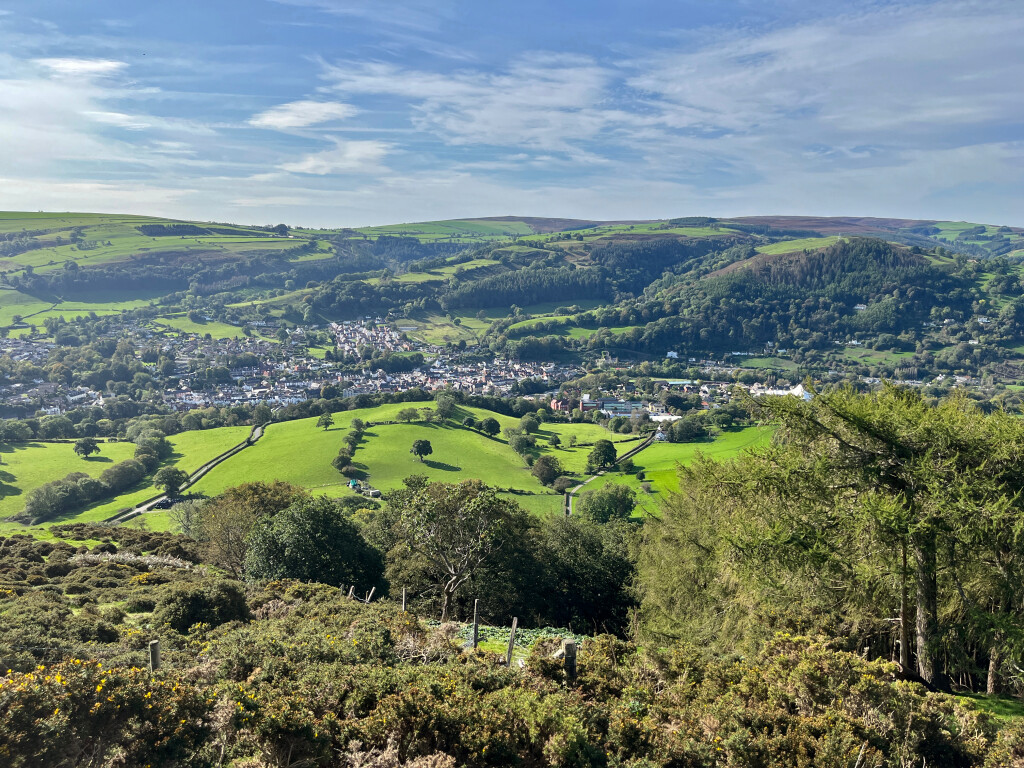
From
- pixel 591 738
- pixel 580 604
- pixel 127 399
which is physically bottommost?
pixel 127 399

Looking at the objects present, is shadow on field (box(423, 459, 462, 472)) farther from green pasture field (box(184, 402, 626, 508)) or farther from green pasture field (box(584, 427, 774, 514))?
green pasture field (box(584, 427, 774, 514))

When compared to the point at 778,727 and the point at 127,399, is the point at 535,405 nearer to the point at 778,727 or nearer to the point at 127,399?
the point at 127,399

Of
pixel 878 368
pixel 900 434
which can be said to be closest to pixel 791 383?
pixel 878 368

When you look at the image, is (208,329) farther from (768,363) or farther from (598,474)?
(768,363)

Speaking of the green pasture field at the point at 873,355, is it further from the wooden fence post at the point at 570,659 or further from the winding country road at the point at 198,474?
the wooden fence post at the point at 570,659

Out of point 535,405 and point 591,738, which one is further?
point 535,405

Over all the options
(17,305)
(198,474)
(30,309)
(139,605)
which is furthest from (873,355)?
(17,305)

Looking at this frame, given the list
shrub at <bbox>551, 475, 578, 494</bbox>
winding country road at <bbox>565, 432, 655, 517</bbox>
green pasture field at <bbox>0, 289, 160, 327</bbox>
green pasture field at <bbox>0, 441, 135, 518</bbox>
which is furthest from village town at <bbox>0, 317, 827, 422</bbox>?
shrub at <bbox>551, 475, 578, 494</bbox>

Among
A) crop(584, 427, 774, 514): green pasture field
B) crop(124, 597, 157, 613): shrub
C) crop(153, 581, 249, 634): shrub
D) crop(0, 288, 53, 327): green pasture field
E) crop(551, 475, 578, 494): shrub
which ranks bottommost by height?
crop(551, 475, 578, 494): shrub

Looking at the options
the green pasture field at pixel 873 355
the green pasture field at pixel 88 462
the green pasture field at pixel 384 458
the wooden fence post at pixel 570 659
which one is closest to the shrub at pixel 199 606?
the wooden fence post at pixel 570 659
